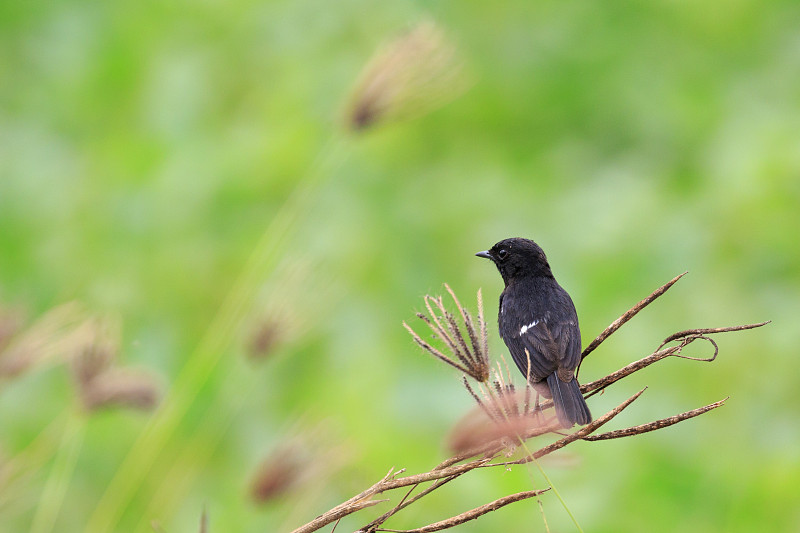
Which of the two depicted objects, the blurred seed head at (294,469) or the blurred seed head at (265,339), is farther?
the blurred seed head at (265,339)

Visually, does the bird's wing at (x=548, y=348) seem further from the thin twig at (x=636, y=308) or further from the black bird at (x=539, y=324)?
the thin twig at (x=636, y=308)

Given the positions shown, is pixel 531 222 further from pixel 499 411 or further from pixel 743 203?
pixel 499 411

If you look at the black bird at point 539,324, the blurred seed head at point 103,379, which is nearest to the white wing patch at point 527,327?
the black bird at point 539,324

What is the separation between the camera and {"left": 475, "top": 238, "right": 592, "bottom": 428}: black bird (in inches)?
66.4

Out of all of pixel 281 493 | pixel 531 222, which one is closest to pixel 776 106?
pixel 531 222

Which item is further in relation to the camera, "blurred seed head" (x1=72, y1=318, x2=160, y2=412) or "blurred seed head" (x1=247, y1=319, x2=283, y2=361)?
"blurred seed head" (x1=247, y1=319, x2=283, y2=361)

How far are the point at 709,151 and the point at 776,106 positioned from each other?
0.40 metres

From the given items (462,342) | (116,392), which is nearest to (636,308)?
(462,342)

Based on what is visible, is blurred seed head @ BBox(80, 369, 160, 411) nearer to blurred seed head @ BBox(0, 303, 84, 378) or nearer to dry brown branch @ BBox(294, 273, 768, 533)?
blurred seed head @ BBox(0, 303, 84, 378)

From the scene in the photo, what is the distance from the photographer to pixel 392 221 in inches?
A: 124

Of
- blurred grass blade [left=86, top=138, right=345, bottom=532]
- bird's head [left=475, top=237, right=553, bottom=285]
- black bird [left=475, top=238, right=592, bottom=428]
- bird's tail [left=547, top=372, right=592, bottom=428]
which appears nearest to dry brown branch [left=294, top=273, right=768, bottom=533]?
bird's tail [left=547, top=372, right=592, bottom=428]

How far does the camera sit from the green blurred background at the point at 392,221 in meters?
2.64

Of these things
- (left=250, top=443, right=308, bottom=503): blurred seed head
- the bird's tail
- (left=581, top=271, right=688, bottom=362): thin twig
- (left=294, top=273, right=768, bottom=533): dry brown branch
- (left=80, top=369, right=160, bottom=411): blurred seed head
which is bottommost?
(left=294, top=273, right=768, bottom=533): dry brown branch

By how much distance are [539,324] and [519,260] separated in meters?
0.27
